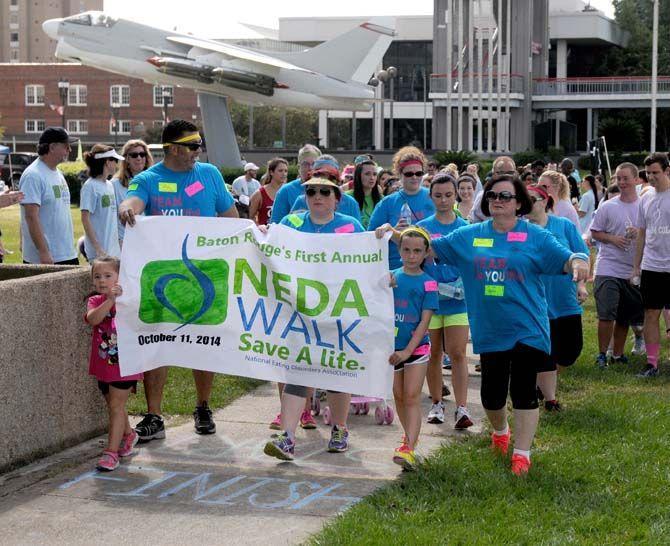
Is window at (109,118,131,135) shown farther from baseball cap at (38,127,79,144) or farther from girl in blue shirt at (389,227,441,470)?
girl in blue shirt at (389,227,441,470)

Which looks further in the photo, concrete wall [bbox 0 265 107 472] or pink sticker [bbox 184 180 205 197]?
pink sticker [bbox 184 180 205 197]

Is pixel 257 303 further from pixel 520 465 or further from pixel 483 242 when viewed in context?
pixel 520 465

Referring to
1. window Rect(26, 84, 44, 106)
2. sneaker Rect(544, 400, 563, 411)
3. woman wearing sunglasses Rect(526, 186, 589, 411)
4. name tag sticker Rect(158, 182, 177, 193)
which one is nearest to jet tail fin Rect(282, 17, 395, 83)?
woman wearing sunglasses Rect(526, 186, 589, 411)

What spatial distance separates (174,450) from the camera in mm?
7562

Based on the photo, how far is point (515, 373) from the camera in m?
6.99

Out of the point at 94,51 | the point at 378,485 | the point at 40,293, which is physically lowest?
the point at 378,485

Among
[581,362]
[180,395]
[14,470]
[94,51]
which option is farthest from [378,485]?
[94,51]

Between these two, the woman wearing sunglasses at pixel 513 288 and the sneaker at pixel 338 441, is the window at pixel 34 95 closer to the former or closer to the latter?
the sneaker at pixel 338 441

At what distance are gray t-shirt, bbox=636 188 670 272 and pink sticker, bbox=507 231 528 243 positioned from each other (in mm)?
4259

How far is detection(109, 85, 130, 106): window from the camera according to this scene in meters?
114

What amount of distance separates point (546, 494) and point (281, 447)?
172 centimetres

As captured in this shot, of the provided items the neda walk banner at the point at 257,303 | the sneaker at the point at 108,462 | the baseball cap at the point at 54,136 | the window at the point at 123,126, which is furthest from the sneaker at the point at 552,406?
the window at the point at 123,126

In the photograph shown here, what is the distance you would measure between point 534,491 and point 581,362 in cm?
522

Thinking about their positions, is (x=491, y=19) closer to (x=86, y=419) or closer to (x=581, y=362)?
(x=581, y=362)
